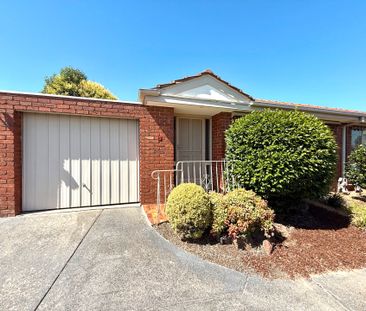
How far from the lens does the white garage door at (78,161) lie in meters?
4.61

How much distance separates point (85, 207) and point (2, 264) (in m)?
2.34

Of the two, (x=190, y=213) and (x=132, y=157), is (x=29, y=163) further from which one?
(x=190, y=213)

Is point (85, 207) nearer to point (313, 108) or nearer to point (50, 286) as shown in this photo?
point (50, 286)

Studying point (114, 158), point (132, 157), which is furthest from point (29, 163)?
point (132, 157)

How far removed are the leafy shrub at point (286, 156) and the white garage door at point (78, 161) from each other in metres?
2.91

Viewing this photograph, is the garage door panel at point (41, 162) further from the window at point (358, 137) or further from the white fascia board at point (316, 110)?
the window at point (358, 137)

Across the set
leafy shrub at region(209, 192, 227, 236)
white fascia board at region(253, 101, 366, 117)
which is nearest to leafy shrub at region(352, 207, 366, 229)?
white fascia board at region(253, 101, 366, 117)

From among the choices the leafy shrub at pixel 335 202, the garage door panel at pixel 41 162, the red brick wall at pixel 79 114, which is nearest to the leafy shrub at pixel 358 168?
the leafy shrub at pixel 335 202

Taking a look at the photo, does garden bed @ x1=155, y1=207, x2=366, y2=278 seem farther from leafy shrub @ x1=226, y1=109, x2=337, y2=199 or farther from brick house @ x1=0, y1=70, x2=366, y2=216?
brick house @ x1=0, y1=70, x2=366, y2=216

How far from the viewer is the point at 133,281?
239 cm

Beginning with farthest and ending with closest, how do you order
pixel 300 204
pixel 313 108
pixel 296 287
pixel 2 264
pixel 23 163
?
pixel 313 108, pixel 300 204, pixel 23 163, pixel 2 264, pixel 296 287

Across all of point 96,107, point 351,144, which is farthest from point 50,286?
point 351,144

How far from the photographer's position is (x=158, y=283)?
2379 mm

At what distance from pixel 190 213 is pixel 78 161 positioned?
3.23 meters
